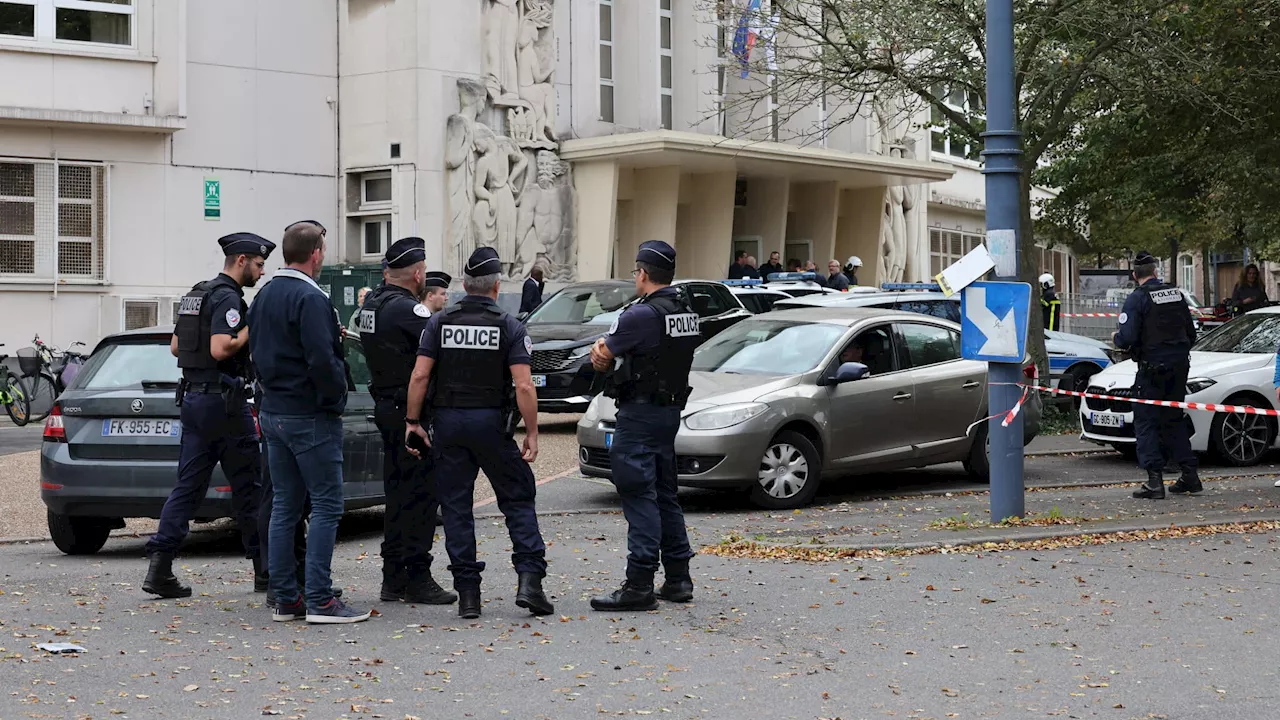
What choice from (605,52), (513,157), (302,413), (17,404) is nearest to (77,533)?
(302,413)

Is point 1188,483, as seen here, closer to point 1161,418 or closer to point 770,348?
point 1161,418

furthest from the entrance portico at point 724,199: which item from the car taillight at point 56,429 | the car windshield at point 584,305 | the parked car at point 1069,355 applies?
the car taillight at point 56,429

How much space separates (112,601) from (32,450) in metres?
9.80

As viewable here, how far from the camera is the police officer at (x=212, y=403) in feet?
28.4

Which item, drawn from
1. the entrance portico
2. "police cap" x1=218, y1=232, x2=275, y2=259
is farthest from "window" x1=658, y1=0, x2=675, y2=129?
"police cap" x1=218, y1=232, x2=275, y2=259

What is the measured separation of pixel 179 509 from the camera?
874 centimetres

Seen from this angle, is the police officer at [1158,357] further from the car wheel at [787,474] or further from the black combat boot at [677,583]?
the black combat boot at [677,583]

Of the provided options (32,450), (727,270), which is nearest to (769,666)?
(32,450)

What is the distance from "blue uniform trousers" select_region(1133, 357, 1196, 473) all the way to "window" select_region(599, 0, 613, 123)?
2109 centimetres

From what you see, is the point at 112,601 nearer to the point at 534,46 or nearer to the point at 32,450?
the point at 32,450

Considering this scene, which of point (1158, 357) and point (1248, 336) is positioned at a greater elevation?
point (1248, 336)

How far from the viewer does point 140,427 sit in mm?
10195

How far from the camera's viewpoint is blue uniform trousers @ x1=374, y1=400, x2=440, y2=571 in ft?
28.0

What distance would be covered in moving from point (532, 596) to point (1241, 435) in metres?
9.86
